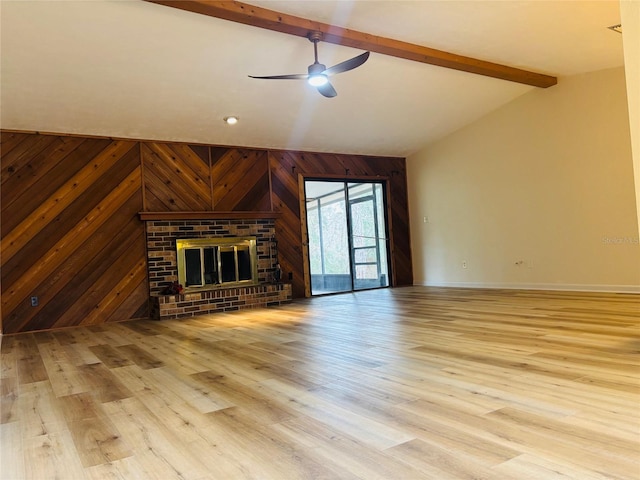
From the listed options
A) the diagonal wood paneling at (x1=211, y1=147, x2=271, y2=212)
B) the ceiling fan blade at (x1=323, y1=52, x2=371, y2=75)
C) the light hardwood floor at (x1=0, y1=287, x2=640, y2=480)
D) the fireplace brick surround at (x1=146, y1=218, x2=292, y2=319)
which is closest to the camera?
the light hardwood floor at (x1=0, y1=287, x2=640, y2=480)

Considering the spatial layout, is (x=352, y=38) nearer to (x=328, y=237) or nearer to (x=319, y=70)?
(x=319, y=70)

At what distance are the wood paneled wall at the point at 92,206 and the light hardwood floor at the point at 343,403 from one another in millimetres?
1568

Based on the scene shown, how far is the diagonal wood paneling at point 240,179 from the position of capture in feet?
21.8

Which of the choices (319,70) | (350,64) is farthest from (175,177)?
(350,64)

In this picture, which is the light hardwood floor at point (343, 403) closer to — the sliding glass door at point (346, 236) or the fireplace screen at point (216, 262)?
the fireplace screen at point (216, 262)

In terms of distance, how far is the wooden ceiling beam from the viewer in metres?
3.66

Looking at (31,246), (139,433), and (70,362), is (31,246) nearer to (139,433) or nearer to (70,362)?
(70,362)

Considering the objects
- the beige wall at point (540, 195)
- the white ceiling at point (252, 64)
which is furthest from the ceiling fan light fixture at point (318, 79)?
the beige wall at point (540, 195)

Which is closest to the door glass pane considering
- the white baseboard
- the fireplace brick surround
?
the fireplace brick surround

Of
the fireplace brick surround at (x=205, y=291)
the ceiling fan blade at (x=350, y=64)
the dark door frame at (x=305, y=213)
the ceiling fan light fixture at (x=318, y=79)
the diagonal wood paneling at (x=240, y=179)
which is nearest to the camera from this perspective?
the ceiling fan blade at (x=350, y=64)

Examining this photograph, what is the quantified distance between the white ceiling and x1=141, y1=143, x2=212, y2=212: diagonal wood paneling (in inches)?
9.4

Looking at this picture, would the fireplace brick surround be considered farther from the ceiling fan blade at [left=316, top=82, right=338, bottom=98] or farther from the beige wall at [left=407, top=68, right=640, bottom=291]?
the beige wall at [left=407, top=68, right=640, bottom=291]

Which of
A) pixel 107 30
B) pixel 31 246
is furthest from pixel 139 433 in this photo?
pixel 31 246

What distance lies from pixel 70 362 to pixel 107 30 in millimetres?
2787
